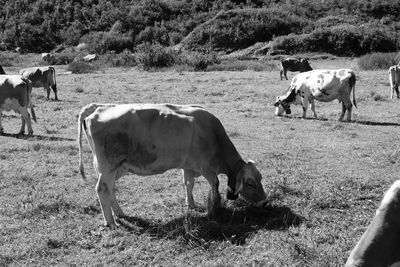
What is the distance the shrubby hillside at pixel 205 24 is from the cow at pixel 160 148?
38.9m

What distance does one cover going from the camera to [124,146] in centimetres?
716

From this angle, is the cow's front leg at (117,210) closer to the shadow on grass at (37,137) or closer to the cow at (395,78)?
the shadow on grass at (37,137)

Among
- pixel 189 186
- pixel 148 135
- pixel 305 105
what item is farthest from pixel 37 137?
pixel 305 105

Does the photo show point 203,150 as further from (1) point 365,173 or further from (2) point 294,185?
(1) point 365,173

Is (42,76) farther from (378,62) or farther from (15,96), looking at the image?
(378,62)

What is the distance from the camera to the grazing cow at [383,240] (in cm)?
377

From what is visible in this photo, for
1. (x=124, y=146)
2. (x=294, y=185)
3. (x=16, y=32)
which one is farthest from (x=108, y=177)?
(x=16, y=32)

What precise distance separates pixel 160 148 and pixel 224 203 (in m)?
1.27

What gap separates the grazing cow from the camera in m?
3.77

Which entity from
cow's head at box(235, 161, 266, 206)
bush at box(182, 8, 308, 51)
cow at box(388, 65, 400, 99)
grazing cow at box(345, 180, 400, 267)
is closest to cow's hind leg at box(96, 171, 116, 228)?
cow's head at box(235, 161, 266, 206)

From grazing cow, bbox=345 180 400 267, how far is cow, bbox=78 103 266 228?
3.53 metres

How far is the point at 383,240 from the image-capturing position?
386 cm

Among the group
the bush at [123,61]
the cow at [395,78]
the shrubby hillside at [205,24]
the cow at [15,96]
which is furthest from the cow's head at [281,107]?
the shrubby hillside at [205,24]

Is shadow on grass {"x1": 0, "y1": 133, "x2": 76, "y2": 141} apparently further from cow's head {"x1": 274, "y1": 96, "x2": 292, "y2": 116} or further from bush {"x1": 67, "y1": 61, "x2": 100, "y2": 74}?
bush {"x1": 67, "y1": 61, "x2": 100, "y2": 74}
